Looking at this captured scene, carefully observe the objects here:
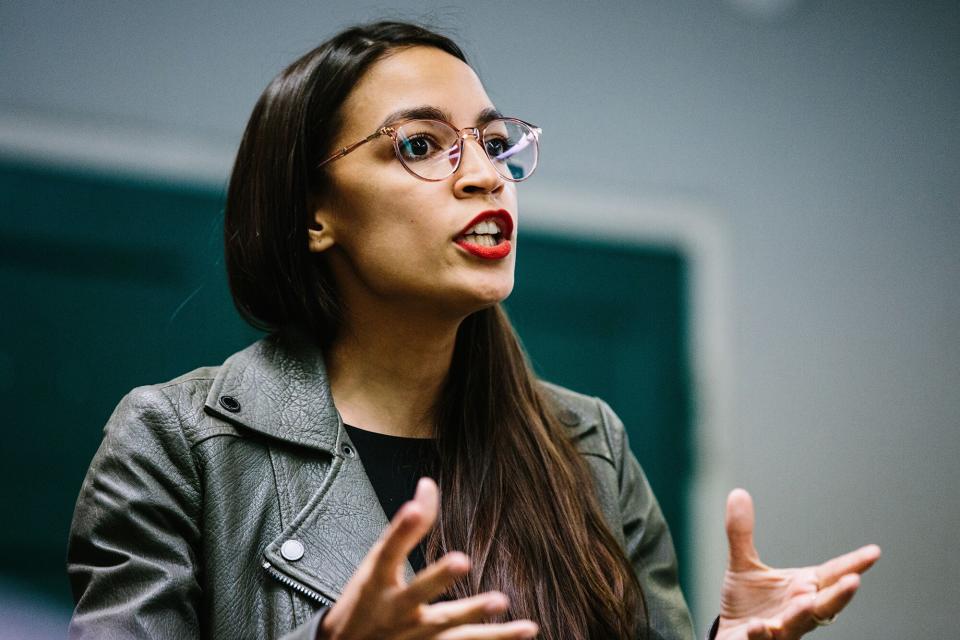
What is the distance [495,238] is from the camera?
1.54 metres

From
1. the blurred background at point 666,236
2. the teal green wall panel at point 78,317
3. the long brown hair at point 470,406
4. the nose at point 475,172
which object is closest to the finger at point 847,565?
the long brown hair at point 470,406

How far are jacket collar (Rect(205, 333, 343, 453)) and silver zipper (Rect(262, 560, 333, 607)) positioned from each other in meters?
0.18

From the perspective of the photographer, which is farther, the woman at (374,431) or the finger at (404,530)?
the woman at (374,431)

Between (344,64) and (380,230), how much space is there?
29cm

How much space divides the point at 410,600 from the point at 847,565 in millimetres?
521

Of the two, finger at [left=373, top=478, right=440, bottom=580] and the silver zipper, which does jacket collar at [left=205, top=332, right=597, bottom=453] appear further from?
finger at [left=373, top=478, right=440, bottom=580]

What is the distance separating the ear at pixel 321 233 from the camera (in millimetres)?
1624

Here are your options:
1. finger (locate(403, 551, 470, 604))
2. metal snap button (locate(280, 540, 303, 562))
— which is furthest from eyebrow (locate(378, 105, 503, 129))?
Result: finger (locate(403, 551, 470, 604))

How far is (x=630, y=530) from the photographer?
1.72 metres

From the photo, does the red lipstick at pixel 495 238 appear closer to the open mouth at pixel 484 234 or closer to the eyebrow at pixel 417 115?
the open mouth at pixel 484 234

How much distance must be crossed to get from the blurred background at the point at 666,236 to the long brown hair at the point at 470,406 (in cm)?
102

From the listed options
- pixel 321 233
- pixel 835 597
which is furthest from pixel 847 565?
pixel 321 233

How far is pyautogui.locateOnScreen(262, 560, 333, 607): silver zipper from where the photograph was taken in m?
1.36

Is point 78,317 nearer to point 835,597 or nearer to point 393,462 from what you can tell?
point 393,462
